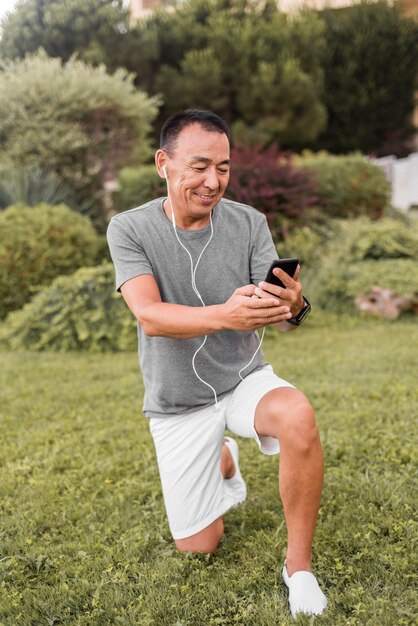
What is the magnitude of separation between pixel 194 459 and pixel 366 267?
19.0ft

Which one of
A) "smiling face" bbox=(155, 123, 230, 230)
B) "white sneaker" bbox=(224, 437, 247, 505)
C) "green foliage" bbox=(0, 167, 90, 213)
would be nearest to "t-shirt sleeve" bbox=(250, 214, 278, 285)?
"smiling face" bbox=(155, 123, 230, 230)

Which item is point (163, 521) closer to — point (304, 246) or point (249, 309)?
point (249, 309)

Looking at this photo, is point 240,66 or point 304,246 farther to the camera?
point 240,66

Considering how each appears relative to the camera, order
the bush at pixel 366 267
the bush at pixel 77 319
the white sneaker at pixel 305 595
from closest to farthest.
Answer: the white sneaker at pixel 305 595 < the bush at pixel 77 319 < the bush at pixel 366 267

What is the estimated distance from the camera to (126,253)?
2.75 m

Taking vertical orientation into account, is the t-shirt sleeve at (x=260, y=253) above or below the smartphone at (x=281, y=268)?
above

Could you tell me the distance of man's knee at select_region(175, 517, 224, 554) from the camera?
9.80ft

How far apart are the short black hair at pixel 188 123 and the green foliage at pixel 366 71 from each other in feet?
68.8

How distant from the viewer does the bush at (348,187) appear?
1166cm

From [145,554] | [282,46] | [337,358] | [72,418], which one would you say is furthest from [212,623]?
[282,46]

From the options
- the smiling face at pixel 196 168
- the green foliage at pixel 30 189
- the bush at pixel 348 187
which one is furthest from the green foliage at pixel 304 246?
the smiling face at pixel 196 168

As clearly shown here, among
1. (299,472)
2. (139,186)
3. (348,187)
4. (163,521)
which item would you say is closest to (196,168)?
(299,472)

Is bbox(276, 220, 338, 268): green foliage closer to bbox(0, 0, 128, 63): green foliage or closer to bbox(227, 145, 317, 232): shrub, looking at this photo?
bbox(227, 145, 317, 232): shrub

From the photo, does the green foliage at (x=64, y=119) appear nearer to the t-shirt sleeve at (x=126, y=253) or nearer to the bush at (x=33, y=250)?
the bush at (x=33, y=250)
